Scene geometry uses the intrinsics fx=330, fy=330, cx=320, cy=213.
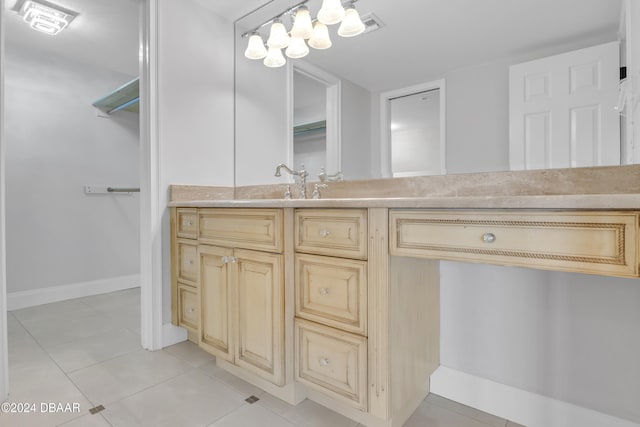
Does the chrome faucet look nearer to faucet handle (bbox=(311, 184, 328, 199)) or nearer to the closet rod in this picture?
faucet handle (bbox=(311, 184, 328, 199))

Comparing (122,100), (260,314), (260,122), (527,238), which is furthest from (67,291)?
(527,238)

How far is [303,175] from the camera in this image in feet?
6.18

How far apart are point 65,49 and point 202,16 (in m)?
1.50

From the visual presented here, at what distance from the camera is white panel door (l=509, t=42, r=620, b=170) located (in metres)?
1.11

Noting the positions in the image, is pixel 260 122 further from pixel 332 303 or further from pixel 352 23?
pixel 332 303

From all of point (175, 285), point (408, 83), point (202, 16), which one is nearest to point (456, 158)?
point (408, 83)

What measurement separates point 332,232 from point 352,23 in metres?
1.11

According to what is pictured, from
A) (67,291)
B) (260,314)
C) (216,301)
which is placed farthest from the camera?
(67,291)

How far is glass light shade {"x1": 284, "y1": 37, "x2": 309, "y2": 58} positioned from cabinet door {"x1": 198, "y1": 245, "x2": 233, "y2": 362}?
1184mm

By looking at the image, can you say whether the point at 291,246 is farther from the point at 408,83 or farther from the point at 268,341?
the point at 408,83

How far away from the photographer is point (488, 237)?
882 millimetres

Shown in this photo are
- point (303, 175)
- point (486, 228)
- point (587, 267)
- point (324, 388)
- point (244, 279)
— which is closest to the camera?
point (587, 267)

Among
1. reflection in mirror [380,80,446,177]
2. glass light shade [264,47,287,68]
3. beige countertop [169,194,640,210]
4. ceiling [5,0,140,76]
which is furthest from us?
ceiling [5,0,140,76]

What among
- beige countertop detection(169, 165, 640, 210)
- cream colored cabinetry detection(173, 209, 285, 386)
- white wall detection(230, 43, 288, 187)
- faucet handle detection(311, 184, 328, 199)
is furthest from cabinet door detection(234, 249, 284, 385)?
white wall detection(230, 43, 288, 187)
